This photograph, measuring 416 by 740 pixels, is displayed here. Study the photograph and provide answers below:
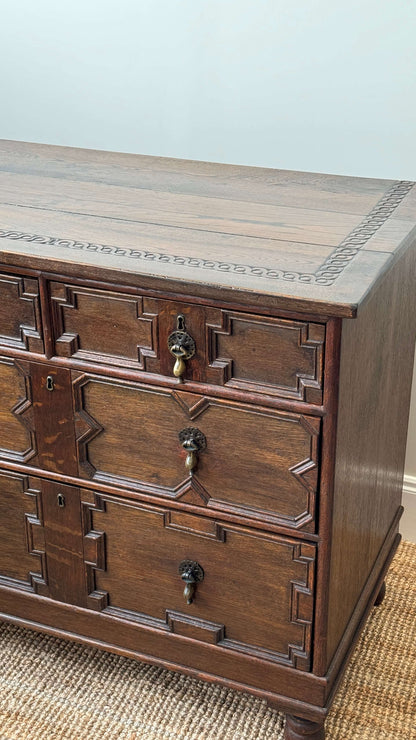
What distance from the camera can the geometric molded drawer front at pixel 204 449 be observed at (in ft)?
4.09

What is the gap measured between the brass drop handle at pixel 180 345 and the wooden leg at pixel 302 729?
0.61 metres

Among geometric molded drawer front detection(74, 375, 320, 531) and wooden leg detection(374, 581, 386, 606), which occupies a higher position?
A: geometric molded drawer front detection(74, 375, 320, 531)

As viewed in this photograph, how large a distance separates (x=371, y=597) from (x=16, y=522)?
64cm

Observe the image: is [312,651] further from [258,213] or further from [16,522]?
[258,213]

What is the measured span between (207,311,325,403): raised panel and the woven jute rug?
0.66m

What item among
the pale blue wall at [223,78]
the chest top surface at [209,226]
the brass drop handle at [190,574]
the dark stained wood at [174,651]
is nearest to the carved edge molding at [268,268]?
the chest top surface at [209,226]

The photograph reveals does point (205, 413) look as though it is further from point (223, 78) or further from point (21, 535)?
point (223, 78)

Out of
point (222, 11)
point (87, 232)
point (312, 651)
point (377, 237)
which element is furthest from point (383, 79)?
point (312, 651)

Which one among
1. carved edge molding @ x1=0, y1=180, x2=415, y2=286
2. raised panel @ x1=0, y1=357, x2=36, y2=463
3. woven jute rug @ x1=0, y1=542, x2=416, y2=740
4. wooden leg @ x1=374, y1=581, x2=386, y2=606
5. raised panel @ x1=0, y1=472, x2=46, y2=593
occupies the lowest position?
woven jute rug @ x1=0, y1=542, x2=416, y2=740

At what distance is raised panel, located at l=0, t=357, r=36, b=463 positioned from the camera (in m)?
1.40

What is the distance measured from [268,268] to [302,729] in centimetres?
74

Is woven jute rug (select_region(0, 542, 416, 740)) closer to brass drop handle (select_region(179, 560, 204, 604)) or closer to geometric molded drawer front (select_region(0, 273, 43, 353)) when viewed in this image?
brass drop handle (select_region(179, 560, 204, 604))

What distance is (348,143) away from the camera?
68.1 inches

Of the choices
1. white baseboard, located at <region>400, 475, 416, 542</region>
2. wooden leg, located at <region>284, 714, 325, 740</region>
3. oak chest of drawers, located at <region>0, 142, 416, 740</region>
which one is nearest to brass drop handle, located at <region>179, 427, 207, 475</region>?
oak chest of drawers, located at <region>0, 142, 416, 740</region>
